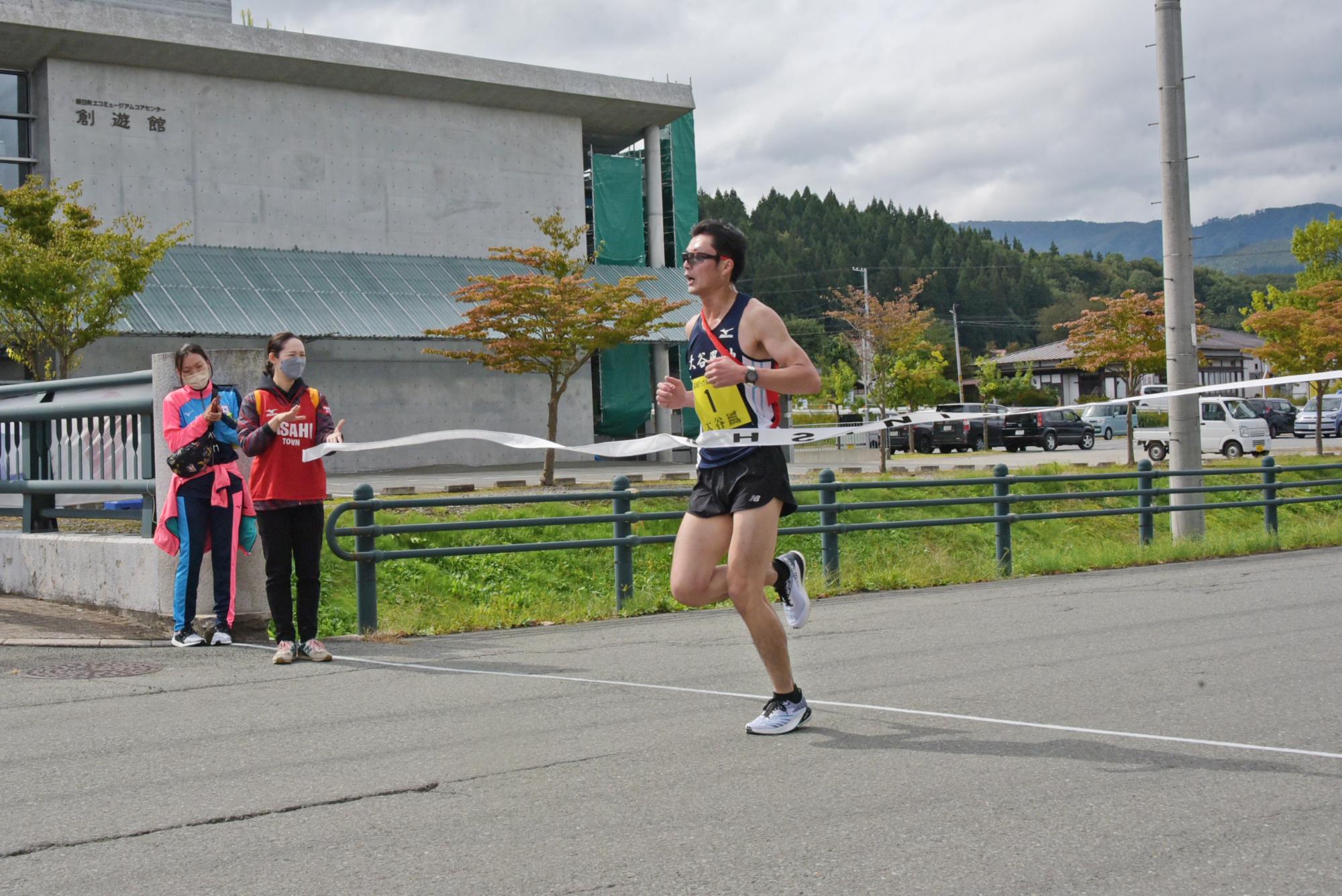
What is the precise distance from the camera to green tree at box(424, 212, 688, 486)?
29.3 meters

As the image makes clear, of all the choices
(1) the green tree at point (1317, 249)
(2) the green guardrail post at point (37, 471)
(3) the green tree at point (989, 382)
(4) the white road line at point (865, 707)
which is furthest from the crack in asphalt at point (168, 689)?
(3) the green tree at point (989, 382)

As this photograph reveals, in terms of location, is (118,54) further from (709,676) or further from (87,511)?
(709,676)

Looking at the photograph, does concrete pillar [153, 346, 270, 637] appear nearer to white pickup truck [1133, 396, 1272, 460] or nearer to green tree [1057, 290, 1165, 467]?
green tree [1057, 290, 1165, 467]

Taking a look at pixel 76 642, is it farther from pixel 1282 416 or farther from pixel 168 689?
pixel 1282 416

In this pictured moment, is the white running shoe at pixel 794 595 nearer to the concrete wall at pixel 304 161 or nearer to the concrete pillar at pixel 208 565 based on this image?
the concrete pillar at pixel 208 565

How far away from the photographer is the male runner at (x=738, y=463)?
5.43 meters

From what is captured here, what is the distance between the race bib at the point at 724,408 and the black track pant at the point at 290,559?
3.19 meters

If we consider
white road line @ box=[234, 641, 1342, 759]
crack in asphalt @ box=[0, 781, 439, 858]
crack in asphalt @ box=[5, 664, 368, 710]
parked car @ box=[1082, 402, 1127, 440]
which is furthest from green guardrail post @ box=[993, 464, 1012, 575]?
parked car @ box=[1082, 402, 1127, 440]

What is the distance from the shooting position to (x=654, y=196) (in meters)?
44.0

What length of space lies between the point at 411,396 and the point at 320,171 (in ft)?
22.3

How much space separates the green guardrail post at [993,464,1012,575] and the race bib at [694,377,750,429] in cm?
825

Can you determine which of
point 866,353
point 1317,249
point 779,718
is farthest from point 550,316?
point 1317,249

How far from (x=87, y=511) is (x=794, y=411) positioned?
79681 millimetres

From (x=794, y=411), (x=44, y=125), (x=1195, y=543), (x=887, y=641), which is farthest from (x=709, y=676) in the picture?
(x=794, y=411)
